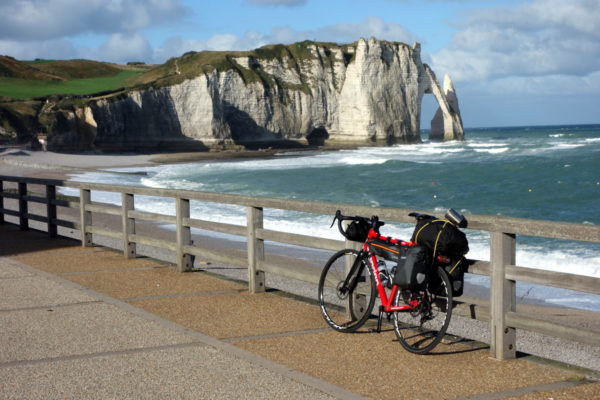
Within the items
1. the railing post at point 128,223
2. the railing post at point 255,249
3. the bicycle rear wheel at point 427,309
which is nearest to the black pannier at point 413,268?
the bicycle rear wheel at point 427,309

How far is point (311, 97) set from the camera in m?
91.3

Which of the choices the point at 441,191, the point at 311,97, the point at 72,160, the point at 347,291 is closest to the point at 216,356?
the point at 347,291

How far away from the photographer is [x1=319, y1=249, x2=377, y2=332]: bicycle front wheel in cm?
634

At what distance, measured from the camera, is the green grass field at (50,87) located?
81.5 m

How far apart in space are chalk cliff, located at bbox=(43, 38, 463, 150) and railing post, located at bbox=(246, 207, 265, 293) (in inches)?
2781

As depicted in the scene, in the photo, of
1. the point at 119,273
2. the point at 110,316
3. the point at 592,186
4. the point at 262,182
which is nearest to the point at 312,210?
the point at 110,316

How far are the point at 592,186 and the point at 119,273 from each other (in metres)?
30.1

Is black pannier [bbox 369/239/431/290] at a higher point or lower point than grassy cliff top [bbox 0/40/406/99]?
lower

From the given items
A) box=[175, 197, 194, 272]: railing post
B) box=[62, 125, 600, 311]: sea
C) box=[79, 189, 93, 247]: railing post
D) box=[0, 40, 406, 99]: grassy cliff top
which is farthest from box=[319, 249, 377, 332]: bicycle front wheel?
box=[0, 40, 406, 99]: grassy cliff top

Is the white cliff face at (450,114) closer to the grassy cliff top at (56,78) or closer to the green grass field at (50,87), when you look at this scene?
the green grass field at (50,87)

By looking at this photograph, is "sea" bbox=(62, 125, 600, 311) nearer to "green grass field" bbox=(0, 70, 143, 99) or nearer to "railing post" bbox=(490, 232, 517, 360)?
"railing post" bbox=(490, 232, 517, 360)

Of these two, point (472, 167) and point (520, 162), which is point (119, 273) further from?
point (520, 162)

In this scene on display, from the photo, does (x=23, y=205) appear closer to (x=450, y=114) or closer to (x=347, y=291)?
(x=347, y=291)

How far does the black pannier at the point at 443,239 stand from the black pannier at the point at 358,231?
682mm
